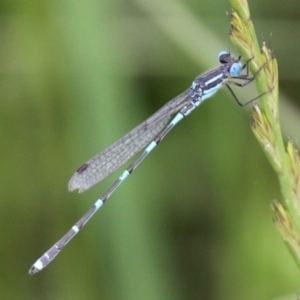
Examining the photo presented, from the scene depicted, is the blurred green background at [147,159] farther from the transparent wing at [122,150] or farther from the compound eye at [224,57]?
the compound eye at [224,57]

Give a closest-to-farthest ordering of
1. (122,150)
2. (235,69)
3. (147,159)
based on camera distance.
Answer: (235,69)
(122,150)
(147,159)

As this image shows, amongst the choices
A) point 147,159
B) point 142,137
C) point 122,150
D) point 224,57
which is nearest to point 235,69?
point 224,57

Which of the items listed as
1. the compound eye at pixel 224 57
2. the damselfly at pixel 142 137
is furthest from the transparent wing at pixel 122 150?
the compound eye at pixel 224 57

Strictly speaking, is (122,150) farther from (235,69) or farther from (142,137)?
(235,69)

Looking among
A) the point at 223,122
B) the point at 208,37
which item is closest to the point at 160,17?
the point at 208,37

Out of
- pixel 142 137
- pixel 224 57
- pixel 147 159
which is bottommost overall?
pixel 147 159

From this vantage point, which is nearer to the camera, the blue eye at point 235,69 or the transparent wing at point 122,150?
the blue eye at point 235,69
